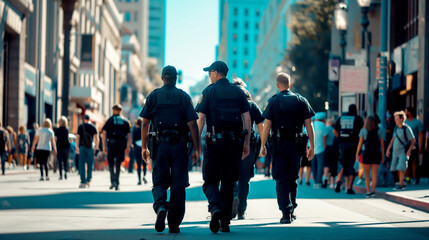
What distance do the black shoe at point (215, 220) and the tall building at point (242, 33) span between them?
181715mm

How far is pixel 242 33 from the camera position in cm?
19475

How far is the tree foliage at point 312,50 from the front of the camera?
4934 centimetres

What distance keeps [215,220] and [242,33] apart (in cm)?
18696

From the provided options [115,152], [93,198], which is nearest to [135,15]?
[115,152]

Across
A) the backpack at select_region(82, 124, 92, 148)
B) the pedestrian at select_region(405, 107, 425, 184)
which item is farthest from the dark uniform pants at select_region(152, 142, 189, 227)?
the pedestrian at select_region(405, 107, 425, 184)

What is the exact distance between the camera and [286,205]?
10750 mm

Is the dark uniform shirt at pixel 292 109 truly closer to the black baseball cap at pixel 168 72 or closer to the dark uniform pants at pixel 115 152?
the black baseball cap at pixel 168 72

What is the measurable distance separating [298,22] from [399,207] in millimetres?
37282

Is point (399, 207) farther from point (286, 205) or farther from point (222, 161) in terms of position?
point (222, 161)

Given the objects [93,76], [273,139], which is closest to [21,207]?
[273,139]

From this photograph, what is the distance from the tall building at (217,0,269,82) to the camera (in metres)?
192

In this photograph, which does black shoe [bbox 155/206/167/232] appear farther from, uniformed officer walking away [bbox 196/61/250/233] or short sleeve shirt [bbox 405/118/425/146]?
short sleeve shirt [bbox 405/118/425/146]

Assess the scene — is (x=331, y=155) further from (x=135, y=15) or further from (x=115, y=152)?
(x=135, y=15)

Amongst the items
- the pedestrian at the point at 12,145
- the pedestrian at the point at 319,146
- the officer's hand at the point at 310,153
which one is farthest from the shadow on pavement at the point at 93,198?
the pedestrian at the point at 12,145
